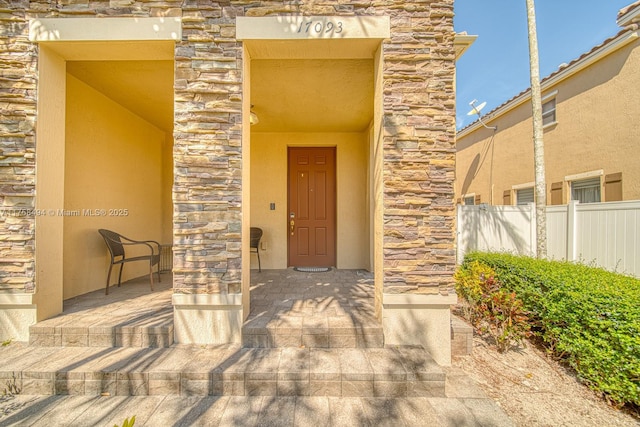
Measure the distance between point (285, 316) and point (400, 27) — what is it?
2.94 meters

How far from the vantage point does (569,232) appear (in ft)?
13.4

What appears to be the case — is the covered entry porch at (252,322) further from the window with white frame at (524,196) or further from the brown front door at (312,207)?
the window with white frame at (524,196)

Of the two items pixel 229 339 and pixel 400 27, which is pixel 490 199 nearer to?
pixel 400 27

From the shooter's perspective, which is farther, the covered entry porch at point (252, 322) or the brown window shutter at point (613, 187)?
the brown window shutter at point (613, 187)

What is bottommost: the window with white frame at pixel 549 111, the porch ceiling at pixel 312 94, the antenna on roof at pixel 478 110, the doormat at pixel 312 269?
the doormat at pixel 312 269

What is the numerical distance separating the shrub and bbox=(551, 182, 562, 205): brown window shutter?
4159 millimetres

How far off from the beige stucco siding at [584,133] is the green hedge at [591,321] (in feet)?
11.4

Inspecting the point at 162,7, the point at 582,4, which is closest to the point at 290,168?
the point at 162,7

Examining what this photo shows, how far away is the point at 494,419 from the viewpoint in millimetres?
1748

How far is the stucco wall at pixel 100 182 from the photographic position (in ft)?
10.5

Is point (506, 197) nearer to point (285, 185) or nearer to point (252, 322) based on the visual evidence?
point (285, 185)

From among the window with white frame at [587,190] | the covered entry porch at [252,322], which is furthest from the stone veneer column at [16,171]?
the window with white frame at [587,190]

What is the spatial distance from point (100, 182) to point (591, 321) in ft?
18.2

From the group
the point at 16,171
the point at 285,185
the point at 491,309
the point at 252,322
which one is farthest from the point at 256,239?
the point at 491,309
